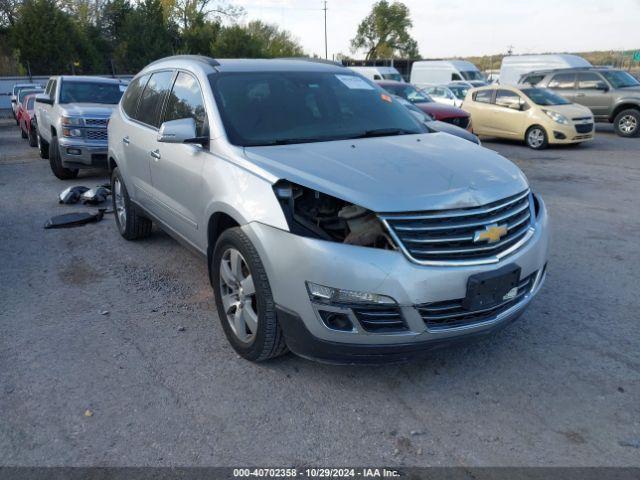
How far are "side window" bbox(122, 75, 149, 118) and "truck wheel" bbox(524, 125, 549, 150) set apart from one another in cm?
1085

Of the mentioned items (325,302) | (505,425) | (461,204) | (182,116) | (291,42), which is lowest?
(505,425)

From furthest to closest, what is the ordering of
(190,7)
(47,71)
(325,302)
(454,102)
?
(190,7) < (47,71) < (454,102) < (325,302)

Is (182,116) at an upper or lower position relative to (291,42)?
lower

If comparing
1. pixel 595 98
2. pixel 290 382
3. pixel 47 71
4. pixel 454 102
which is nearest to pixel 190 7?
pixel 47 71

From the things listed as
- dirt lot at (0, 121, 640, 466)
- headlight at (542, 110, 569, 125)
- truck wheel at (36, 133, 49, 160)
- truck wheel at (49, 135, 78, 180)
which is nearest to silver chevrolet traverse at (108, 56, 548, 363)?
dirt lot at (0, 121, 640, 466)

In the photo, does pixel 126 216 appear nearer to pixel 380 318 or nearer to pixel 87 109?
pixel 380 318

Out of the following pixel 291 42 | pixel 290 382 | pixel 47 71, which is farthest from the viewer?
pixel 291 42

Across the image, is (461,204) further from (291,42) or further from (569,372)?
(291,42)

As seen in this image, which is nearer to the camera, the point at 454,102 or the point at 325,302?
the point at 325,302

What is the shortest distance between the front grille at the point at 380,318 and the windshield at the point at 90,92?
9860mm

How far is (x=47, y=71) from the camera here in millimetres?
37719

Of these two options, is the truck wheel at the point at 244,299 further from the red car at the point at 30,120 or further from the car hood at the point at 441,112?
the red car at the point at 30,120

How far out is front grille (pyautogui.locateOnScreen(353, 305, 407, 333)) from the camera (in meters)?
2.84

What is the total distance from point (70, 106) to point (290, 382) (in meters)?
8.91
